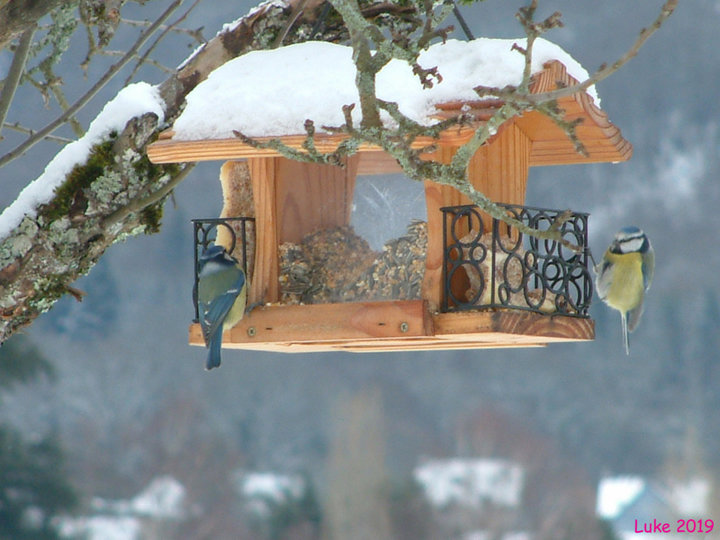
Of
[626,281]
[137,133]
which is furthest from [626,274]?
[137,133]

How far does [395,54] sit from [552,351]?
7121mm

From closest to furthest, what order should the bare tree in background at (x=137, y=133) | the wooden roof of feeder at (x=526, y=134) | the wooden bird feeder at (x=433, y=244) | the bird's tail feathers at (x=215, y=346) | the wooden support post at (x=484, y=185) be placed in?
1. the bare tree in background at (x=137, y=133)
2. the wooden roof of feeder at (x=526, y=134)
3. the wooden bird feeder at (x=433, y=244)
4. the wooden support post at (x=484, y=185)
5. the bird's tail feathers at (x=215, y=346)

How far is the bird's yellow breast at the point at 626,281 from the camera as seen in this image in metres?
3.48

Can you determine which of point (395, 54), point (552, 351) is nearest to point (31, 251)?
point (395, 54)

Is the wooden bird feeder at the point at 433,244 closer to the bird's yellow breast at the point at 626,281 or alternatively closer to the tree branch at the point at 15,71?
the bird's yellow breast at the point at 626,281

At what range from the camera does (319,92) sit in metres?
2.99

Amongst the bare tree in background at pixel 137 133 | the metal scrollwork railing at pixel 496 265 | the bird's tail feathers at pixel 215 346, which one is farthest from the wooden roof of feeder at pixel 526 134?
the bird's tail feathers at pixel 215 346

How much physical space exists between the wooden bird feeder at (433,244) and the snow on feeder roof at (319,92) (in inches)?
0.4

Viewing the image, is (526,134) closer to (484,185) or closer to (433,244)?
(484,185)

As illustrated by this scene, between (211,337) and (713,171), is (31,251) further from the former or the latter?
(713,171)

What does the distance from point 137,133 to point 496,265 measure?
4.07 feet

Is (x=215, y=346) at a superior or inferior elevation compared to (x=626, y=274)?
inferior

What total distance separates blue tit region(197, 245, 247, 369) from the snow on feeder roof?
37 cm

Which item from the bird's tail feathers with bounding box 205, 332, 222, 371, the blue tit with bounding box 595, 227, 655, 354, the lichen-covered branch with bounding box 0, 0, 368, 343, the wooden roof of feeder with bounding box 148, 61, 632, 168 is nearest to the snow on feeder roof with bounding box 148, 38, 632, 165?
the wooden roof of feeder with bounding box 148, 61, 632, 168
